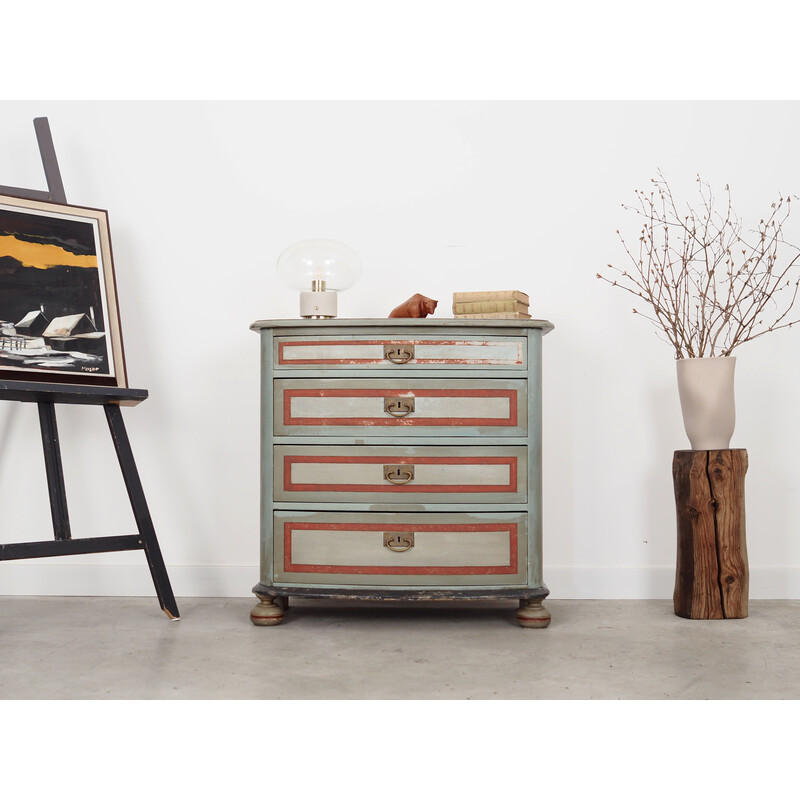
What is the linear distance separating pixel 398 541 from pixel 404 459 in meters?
0.27

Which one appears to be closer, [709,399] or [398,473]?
[398,473]

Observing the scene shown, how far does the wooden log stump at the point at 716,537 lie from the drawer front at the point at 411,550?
0.64 m

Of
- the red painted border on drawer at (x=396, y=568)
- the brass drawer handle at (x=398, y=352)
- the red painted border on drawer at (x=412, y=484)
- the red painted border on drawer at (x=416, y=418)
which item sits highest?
the brass drawer handle at (x=398, y=352)

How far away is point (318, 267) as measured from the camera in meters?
3.01

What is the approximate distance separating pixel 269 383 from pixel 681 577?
1.59m

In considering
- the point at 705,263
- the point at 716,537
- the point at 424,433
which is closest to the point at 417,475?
the point at 424,433

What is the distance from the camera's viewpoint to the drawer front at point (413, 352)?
2.81 meters

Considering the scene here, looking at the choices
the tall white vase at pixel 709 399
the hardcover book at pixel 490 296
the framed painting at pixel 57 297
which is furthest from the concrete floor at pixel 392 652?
the hardcover book at pixel 490 296

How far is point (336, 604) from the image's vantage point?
321 cm

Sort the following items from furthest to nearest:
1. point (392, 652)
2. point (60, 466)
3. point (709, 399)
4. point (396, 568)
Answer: point (709, 399), point (60, 466), point (396, 568), point (392, 652)

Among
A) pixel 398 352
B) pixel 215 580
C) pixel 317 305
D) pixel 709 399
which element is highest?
pixel 317 305

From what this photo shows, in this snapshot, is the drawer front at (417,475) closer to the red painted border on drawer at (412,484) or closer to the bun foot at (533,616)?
the red painted border on drawer at (412,484)

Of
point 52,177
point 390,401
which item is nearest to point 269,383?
point 390,401

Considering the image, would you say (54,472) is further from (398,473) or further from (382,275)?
(382,275)
